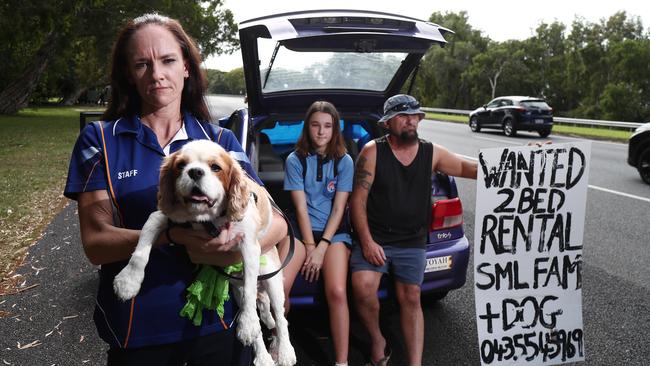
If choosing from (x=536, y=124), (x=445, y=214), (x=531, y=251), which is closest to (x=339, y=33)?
(x=445, y=214)

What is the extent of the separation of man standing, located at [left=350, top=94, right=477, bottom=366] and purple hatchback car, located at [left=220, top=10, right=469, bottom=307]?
234mm

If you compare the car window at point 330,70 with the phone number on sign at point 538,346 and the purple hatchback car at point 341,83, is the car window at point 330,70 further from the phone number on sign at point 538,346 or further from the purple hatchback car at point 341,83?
the phone number on sign at point 538,346

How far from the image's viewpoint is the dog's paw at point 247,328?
1887 millimetres

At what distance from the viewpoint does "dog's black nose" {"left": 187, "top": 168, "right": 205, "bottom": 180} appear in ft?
5.57

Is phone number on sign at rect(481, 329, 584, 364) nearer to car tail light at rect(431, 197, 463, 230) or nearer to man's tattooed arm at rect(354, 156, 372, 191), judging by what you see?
car tail light at rect(431, 197, 463, 230)

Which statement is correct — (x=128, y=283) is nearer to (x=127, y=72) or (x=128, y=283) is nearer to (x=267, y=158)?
(x=127, y=72)

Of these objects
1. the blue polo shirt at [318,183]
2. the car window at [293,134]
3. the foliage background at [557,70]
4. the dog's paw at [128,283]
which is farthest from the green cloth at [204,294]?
the foliage background at [557,70]

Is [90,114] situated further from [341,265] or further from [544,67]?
[544,67]

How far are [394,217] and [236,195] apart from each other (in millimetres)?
2088

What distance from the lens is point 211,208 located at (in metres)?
1.79

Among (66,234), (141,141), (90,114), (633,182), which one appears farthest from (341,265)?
(633,182)

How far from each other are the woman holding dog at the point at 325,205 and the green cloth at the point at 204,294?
6.04ft

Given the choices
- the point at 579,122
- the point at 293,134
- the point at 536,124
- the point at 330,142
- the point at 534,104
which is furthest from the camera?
the point at 579,122

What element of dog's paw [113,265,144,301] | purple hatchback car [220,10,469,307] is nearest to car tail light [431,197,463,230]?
purple hatchback car [220,10,469,307]
